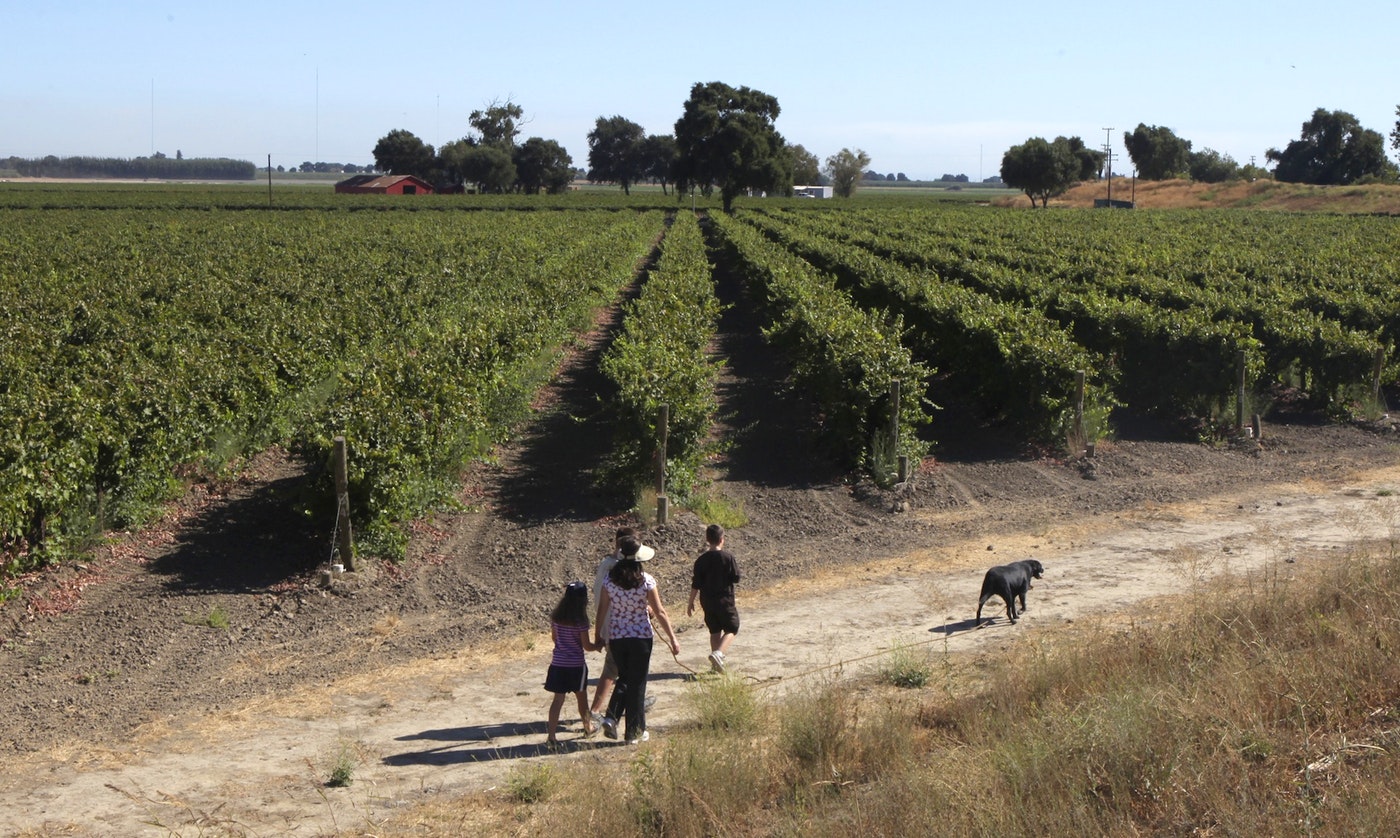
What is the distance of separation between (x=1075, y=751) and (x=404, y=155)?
497 feet

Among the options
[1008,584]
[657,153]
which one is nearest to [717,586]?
[1008,584]

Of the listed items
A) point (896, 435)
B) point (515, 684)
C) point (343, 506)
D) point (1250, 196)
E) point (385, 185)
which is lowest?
point (515, 684)

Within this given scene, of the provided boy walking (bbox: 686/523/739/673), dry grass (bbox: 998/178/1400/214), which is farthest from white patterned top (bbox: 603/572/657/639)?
dry grass (bbox: 998/178/1400/214)

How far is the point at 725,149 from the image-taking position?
103 meters

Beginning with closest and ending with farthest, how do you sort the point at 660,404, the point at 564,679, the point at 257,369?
the point at 564,679 → the point at 660,404 → the point at 257,369

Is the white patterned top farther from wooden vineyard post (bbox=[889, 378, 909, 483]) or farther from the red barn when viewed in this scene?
the red barn

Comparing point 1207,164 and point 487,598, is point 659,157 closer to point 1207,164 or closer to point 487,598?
point 1207,164

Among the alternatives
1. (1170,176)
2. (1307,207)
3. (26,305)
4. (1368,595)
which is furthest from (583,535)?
(1170,176)

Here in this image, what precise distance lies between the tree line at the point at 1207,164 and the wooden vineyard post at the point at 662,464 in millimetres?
107027

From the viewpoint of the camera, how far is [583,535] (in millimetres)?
12359

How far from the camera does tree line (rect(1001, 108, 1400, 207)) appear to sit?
4432 inches

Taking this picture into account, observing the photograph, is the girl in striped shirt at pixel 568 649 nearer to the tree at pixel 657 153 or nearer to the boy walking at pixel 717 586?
the boy walking at pixel 717 586

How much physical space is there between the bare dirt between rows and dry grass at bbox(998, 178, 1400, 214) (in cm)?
8407

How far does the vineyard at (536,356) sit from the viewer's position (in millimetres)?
11469
